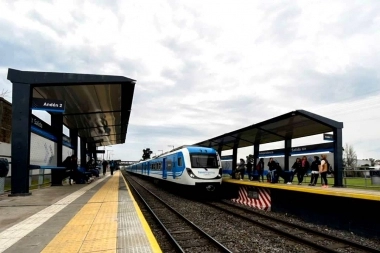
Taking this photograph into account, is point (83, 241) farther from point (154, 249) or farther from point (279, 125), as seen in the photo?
point (279, 125)

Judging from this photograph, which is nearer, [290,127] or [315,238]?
[315,238]

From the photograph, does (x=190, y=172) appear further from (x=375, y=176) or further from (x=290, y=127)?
(x=375, y=176)

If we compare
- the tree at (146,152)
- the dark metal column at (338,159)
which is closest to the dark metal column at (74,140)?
the dark metal column at (338,159)

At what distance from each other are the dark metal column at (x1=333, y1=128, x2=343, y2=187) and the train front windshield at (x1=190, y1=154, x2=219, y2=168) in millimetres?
5378

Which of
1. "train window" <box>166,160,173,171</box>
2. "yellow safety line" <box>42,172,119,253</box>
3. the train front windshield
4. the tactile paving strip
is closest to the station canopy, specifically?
the train front windshield

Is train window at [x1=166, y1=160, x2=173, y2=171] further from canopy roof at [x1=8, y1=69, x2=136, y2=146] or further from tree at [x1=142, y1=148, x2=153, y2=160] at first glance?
tree at [x1=142, y1=148, x2=153, y2=160]

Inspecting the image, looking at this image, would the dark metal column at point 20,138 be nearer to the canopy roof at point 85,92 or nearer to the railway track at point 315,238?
the canopy roof at point 85,92

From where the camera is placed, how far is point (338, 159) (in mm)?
14180

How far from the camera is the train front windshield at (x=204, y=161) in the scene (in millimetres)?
14352

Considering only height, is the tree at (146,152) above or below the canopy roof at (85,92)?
below

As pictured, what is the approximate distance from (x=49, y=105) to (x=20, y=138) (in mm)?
1724

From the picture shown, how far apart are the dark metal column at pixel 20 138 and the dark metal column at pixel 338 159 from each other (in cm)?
1293

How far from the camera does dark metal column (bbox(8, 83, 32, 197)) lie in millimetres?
11992

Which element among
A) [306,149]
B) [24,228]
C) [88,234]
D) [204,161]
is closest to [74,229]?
[88,234]
